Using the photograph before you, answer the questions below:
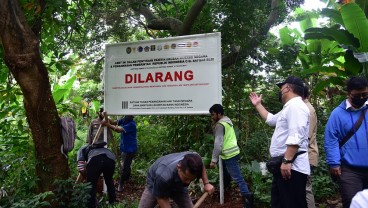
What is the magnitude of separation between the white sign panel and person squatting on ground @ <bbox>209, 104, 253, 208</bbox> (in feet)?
0.62

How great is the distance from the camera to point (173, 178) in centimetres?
344

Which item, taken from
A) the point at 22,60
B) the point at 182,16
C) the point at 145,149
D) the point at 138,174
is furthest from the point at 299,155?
the point at 145,149

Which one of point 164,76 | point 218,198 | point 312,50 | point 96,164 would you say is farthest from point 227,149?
point 312,50

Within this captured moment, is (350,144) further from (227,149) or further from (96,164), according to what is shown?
(96,164)

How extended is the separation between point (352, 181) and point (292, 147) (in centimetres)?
65

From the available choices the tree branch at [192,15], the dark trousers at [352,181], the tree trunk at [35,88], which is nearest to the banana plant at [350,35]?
the tree branch at [192,15]

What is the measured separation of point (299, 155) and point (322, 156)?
3.22 metres

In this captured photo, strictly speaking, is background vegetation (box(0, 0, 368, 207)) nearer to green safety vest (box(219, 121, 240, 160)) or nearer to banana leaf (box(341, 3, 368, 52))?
banana leaf (box(341, 3, 368, 52))

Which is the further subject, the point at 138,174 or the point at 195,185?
the point at 138,174

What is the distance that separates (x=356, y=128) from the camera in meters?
3.59

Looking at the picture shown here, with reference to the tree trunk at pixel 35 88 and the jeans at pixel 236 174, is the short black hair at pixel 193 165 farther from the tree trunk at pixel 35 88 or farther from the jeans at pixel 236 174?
the jeans at pixel 236 174

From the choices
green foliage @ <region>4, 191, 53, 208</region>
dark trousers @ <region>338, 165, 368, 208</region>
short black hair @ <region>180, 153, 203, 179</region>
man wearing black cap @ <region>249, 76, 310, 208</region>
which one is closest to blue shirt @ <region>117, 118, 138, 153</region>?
green foliage @ <region>4, 191, 53, 208</region>

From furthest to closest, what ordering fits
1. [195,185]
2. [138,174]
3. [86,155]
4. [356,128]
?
1. [138,174]
2. [195,185]
3. [86,155]
4. [356,128]

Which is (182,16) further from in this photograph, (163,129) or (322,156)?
(322,156)
